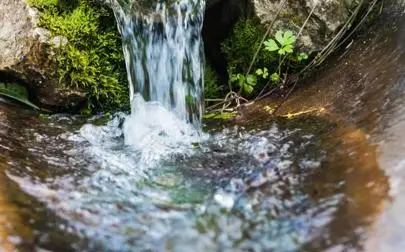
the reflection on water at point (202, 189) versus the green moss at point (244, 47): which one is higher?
the green moss at point (244, 47)

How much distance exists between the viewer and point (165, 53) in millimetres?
3438

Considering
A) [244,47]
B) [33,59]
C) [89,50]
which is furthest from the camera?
[244,47]

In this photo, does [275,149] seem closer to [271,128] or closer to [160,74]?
[271,128]

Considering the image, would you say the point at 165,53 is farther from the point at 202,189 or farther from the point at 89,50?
the point at 202,189

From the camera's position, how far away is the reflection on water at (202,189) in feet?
6.61

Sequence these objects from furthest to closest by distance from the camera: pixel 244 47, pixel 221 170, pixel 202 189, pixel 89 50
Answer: pixel 244 47, pixel 89 50, pixel 221 170, pixel 202 189

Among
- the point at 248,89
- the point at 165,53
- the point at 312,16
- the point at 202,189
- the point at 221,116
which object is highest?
the point at 312,16

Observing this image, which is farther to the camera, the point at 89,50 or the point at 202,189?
the point at 89,50

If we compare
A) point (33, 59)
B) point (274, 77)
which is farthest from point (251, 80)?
point (33, 59)

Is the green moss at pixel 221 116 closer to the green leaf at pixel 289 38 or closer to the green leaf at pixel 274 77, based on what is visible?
the green leaf at pixel 274 77

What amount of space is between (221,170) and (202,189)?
21cm

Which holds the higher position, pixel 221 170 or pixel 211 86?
pixel 211 86

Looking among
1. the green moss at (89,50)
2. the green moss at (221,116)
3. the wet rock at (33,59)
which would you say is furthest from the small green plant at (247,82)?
the wet rock at (33,59)

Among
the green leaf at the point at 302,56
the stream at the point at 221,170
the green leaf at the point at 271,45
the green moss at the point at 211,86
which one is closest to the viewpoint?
the stream at the point at 221,170
